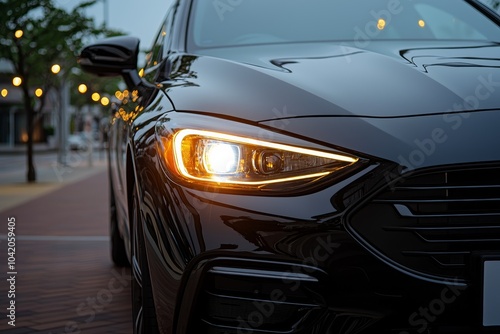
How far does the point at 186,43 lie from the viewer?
314 cm

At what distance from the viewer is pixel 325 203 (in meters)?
1.96

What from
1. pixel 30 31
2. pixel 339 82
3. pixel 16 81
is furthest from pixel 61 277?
pixel 30 31

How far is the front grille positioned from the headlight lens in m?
0.15

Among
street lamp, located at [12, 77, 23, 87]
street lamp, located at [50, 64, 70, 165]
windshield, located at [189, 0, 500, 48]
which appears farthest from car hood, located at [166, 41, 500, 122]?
street lamp, located at [50, 64, 70, 165]

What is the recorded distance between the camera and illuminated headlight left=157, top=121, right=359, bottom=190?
2041 mm

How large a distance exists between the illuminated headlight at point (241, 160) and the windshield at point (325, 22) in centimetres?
99

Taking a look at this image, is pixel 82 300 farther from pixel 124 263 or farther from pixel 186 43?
pixel 186 43

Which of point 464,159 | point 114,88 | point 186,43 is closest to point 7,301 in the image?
point 186,43

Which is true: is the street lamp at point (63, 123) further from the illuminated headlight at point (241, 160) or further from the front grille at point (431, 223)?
the front grille at point (431, 223)

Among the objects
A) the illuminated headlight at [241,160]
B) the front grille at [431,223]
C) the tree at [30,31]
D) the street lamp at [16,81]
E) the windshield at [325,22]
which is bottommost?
the front grille at [431,223]

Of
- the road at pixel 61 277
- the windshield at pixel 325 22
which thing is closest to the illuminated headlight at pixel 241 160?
the windshield at pixel 325 22

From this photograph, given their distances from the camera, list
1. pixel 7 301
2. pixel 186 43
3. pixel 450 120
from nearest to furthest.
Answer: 1. pixel 450 120
2. pixel 186 43
3. pixel 7 301

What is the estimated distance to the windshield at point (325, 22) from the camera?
322cm

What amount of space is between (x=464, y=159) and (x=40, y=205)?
1032 centimetres
